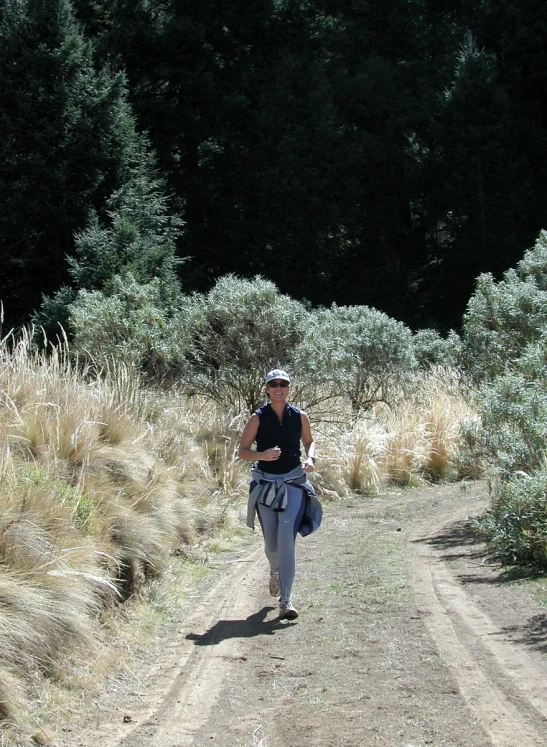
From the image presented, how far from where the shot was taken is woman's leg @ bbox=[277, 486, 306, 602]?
677cm

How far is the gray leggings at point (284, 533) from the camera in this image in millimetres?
6789

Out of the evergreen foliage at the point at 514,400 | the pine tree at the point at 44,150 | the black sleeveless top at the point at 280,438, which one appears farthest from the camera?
the pine tree at the point at 44,150

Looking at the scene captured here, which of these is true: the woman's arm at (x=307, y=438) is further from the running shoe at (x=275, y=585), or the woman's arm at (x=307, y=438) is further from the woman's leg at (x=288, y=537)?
the running shoe at (x=275, y=585)

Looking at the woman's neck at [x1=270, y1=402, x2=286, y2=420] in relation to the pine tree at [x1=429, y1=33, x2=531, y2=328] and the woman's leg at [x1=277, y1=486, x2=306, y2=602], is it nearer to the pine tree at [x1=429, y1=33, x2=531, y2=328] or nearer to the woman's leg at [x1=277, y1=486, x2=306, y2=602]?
the woman's leg at [x1=277, y1=486, x2=306, y2=602]

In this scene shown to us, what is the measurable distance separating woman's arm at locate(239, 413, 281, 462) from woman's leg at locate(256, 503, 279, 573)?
1.32ft

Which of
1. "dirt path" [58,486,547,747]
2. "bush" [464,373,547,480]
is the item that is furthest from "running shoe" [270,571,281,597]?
"bush" [464,373,547,480]

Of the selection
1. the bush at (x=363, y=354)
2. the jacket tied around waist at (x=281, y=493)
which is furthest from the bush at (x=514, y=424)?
the bush at (x=363, y=354)

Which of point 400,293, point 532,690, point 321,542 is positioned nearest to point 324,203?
point 400,293

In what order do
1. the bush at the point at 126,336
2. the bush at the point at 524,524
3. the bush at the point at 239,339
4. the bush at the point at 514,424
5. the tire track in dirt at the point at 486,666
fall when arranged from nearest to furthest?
the tire track in dirt at the point at 486,666
the bush at the point at 524,524
the bush at the point at 514,424
the bush at the point at 239,339
the bush at the point at 126,336

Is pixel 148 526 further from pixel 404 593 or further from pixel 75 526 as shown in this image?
pixel 404 593

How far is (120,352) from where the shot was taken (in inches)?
547

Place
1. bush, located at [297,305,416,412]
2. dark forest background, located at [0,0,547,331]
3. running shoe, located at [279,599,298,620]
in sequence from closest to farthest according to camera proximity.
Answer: running shoe, located at [279,599,298,620]
bush, located at [297,305,416,412]
dark forest background, located at [0,0,547,331]

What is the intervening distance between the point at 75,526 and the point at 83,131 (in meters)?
20.2

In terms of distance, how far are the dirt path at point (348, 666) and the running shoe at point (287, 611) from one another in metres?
0.07
